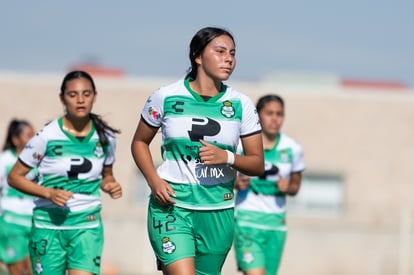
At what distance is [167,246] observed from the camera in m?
7.47

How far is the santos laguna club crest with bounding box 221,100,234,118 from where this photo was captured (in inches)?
297

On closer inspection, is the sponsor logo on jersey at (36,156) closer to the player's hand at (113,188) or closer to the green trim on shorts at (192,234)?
the player's hand at (113,188)

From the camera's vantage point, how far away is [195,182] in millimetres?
7535

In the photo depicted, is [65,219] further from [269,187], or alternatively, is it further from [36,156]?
[269,187]

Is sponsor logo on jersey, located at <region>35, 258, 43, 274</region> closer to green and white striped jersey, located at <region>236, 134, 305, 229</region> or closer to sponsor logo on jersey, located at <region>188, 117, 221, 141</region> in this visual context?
sponsor logo on jersey, located at <region>188, 117, 221, 141</region>

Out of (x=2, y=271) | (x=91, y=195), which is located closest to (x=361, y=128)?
(x=2, y=271)

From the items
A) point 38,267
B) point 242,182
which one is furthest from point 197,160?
point 242,182

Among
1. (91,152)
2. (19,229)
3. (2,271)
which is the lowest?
(2,271)

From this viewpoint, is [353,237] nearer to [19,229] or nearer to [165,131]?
[19,229]

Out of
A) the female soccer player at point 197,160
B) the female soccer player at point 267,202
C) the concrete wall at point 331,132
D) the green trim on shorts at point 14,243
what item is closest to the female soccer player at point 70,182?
the female soccer player at point 197,160

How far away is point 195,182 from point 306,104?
78.4ft

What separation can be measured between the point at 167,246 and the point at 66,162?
6.06ft

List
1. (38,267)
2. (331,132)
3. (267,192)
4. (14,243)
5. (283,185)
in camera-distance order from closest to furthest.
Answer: (38,267)
(283,185)
(267,192)
(14,243)
(331,132)

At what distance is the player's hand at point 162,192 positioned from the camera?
743 centimetres
